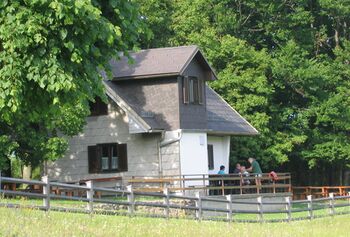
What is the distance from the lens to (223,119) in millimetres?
42844

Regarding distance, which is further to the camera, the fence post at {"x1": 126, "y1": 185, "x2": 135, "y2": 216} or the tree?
the fence post at {"x1": 126, "y1": 185, "x2": 135, "y2": 216}

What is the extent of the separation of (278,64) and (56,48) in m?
31.5

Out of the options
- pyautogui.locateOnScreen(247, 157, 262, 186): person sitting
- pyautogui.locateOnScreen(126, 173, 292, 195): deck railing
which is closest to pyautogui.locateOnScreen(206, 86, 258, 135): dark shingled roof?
pyautogui.locateOnScreen(247, 157, 262, 186): person sitting

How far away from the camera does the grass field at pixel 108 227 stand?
14414 millimetres

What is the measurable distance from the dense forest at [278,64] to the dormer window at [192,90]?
9242 mm

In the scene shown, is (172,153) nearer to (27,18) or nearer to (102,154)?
(102,154)

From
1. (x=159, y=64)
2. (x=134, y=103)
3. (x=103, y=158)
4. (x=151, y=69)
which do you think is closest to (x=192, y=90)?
(x=159, y=64)

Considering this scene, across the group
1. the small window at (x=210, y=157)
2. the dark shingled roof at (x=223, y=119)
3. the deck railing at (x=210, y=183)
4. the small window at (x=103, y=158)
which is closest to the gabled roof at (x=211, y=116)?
the dark shingled roof at (x=223, y=119)

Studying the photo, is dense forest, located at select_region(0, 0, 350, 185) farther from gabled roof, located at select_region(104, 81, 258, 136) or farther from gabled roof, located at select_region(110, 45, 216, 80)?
gabled roof, located at select_region(104, 81, 258, 136)

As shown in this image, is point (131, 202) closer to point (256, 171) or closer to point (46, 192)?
point (46, 192)

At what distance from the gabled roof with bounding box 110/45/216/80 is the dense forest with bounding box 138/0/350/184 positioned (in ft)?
30.3

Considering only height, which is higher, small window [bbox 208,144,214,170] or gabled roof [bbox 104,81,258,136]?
gabled roof [bbox 104,81,258,136]

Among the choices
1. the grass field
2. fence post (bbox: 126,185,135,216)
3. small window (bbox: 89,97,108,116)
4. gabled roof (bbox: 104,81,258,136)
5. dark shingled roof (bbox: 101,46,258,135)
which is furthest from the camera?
small window (bbox: 89,97,108,116)

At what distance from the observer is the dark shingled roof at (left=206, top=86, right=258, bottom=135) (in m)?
41.4
